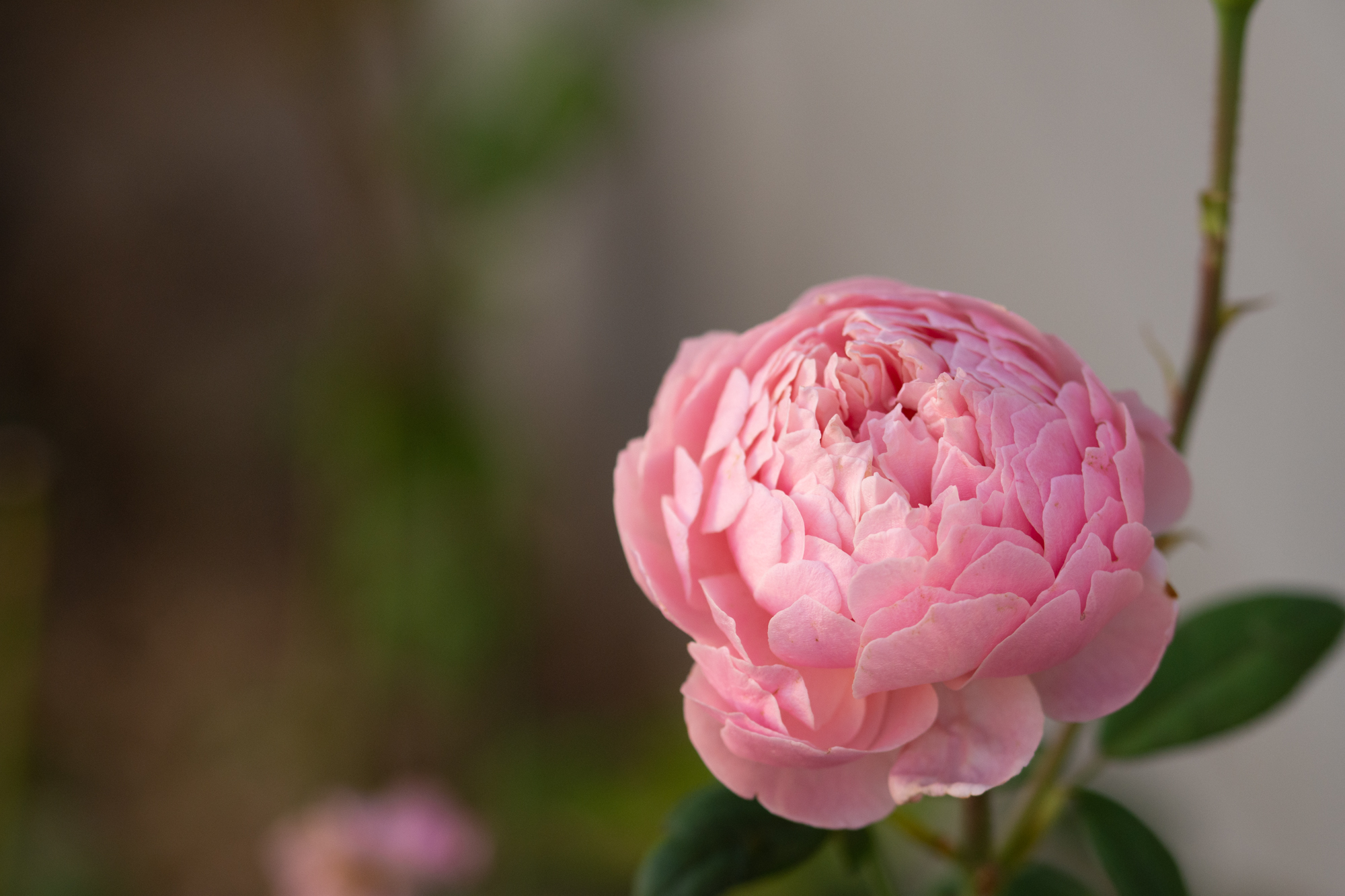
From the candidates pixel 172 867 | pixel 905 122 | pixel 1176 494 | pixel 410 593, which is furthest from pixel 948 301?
pixel 172 867

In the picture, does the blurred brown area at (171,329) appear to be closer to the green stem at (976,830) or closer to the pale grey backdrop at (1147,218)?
the pale grey backdrop at (1147,218)

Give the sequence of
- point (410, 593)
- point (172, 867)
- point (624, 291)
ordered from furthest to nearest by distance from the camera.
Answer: point (624, 291) < point (172, 867) < point (410, 593)

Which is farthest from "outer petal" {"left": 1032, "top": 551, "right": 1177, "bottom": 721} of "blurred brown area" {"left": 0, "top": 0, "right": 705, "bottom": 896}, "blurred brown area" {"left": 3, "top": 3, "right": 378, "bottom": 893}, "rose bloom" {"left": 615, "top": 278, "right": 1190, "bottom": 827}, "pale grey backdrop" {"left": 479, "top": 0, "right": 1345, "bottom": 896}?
"blurred brown area" {"left": 3, "top": 3, "right": 378, "bottom": 893}

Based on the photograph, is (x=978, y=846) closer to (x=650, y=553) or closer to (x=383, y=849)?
(x=650, y=553)

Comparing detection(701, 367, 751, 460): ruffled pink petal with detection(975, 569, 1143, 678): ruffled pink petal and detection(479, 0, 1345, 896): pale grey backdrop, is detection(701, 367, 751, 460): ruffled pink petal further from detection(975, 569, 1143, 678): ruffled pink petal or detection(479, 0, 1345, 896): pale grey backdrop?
detection(479, 0, 1345, 896): pale grey backdrop

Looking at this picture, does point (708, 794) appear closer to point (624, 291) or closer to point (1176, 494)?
point (1176, 494)
